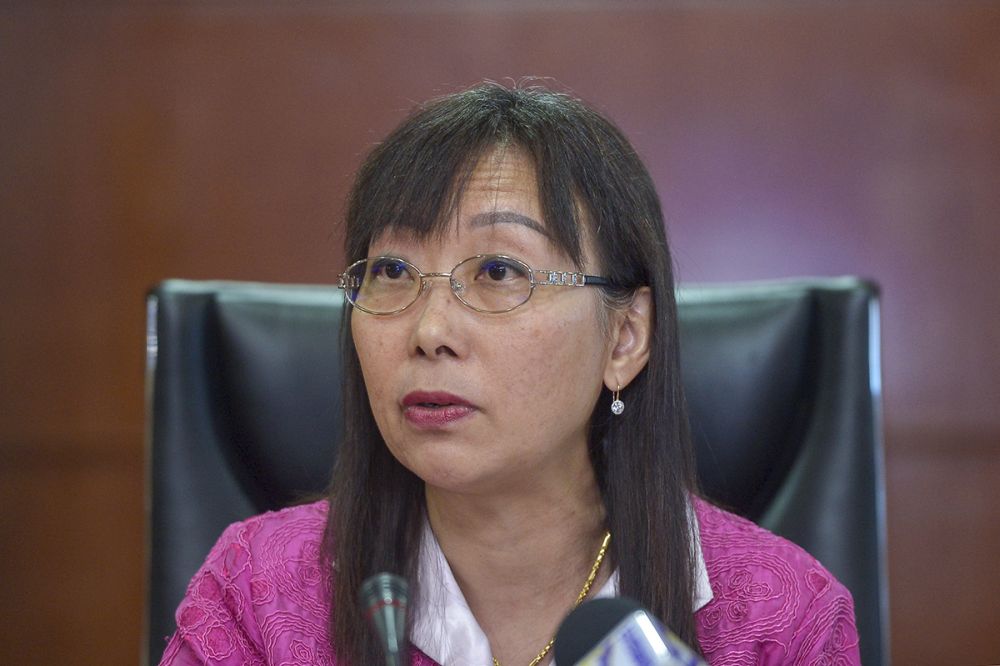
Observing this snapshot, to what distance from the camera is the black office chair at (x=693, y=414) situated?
1.49m

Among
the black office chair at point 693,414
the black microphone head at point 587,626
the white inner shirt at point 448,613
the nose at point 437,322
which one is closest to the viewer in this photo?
the black microphone head at point 587,626

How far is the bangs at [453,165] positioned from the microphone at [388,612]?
59cm

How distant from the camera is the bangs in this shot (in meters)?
1.25

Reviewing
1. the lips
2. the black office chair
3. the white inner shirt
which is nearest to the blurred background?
the black office chair

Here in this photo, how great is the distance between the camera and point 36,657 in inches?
104

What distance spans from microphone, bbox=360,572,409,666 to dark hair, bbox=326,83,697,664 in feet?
1.94

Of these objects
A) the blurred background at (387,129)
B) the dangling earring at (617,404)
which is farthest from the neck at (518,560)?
the blurred background at (387,129)

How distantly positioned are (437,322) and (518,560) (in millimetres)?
A: 330

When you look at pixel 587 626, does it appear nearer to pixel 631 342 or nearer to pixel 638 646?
pixel 638 646

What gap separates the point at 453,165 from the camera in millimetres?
1271

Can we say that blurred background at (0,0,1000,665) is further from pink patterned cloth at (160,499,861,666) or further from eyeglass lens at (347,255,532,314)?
eyeglass lens at (347,255,532,314)

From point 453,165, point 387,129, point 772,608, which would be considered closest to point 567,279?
point 453,165

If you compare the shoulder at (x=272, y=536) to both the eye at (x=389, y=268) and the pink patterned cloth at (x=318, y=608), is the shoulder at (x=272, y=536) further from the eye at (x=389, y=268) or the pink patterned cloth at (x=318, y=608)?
the eye at (x=389, y=268)

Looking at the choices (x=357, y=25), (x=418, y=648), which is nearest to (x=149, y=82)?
(x=357, y=25)
